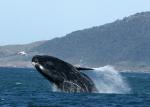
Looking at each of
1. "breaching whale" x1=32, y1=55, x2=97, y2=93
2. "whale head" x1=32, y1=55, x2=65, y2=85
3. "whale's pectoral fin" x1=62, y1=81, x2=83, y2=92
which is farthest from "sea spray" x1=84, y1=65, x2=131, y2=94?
"whale head" x1=32, y1=55, x2=65, y2=85

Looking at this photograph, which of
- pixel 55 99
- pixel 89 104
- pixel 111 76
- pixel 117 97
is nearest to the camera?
pixel 89 104

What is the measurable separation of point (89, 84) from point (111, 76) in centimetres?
810

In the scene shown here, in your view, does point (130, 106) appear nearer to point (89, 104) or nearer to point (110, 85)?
point (89, 104)

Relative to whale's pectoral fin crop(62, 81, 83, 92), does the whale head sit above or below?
above

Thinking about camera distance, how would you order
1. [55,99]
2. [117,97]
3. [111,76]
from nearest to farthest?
[55,99], [117,97], [111,76]

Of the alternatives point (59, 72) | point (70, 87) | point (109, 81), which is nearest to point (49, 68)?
point (59, 72)

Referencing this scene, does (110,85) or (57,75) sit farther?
(110,85)

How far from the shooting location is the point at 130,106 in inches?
2192

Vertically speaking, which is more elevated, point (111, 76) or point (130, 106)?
point (111, 76)

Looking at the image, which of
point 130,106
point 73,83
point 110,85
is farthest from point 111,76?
point 130,106

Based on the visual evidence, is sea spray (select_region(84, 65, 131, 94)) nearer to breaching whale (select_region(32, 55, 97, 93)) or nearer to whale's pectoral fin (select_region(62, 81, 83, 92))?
whale's pectoral fin (select_region(62, 81, 83, 92))

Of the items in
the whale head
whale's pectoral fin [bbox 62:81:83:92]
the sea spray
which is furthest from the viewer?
the sea spray

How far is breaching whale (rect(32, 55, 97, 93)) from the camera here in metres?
59.0

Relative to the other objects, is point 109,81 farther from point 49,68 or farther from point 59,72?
point 49,68
